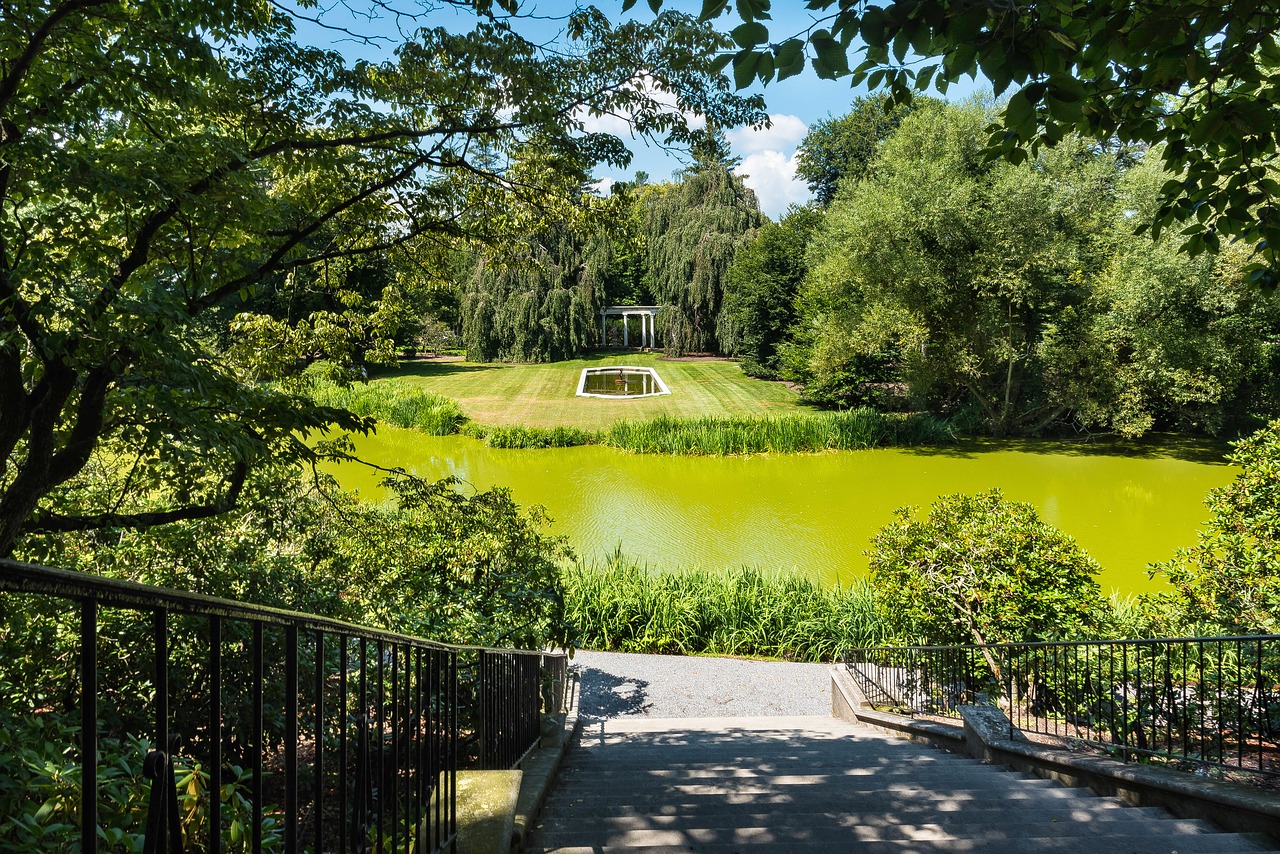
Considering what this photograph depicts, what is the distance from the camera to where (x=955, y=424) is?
23609mm

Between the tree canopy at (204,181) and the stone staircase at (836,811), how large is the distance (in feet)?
9.04

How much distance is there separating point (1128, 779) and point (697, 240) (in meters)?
31.5

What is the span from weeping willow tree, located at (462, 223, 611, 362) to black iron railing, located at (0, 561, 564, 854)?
26.8m

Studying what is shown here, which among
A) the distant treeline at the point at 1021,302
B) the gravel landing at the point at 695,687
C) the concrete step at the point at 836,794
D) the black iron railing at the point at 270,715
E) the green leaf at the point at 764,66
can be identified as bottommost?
the gravel landing at the point at 695,687

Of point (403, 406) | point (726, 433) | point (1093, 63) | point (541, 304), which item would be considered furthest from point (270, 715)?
point (541, 304)

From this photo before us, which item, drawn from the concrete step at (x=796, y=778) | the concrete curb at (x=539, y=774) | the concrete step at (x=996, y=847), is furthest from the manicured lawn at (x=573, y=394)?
the concrete step at (x=996, y=847)

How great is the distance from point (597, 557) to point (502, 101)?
7936 mm

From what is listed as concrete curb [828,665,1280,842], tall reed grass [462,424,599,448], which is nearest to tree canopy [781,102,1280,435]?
tall reed grass [462,424,599,448]

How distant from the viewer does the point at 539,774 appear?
3717mm

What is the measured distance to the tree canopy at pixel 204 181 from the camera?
12.6 feet

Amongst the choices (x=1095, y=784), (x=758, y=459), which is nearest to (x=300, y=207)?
(x=1095, y=784)

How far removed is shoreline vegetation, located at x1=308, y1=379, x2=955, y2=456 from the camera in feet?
71.2

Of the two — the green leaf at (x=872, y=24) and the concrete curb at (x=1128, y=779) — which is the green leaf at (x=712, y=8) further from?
the concrete curb at (x=1128, y=779)

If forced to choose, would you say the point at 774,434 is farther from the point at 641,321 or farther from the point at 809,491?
the point at 641,321
